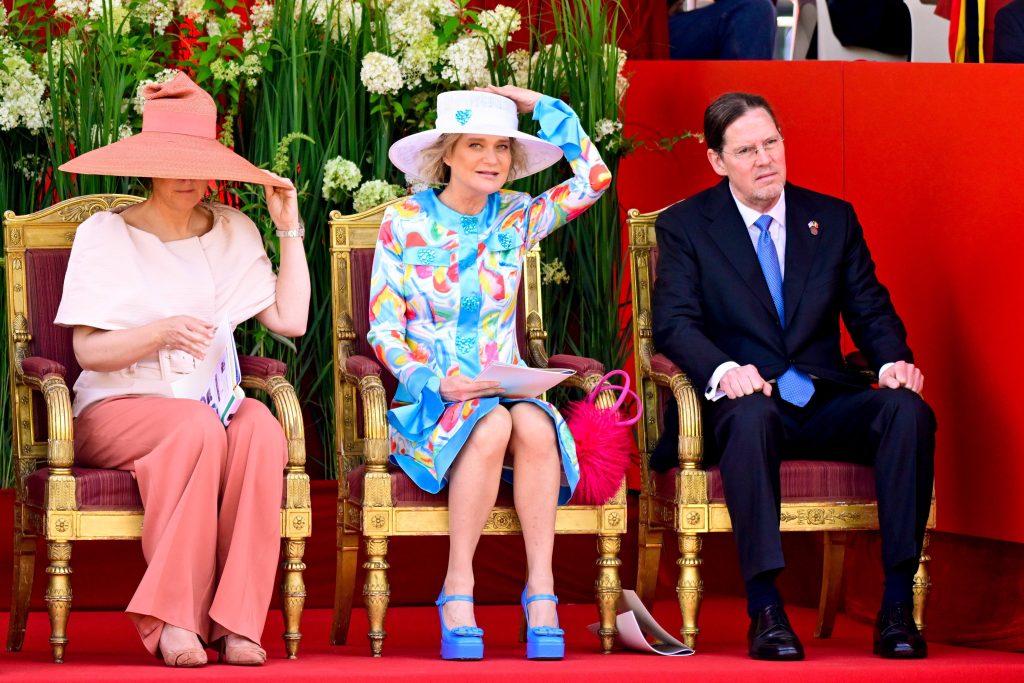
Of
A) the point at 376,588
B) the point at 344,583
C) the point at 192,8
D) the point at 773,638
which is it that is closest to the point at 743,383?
the point at 773,638

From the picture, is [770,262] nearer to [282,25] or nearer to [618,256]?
[618,256]

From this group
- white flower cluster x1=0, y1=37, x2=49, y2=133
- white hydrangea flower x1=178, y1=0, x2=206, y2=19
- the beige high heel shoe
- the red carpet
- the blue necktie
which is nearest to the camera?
the red carpet

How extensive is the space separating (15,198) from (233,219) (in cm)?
107

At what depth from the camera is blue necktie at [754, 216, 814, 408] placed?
404 centimetres

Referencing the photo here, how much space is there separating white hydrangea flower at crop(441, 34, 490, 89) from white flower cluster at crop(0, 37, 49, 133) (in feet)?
3.85

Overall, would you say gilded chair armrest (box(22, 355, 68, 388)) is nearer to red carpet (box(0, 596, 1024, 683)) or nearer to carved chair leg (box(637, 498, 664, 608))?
red carpet (box(0, 596, 1024, 683))

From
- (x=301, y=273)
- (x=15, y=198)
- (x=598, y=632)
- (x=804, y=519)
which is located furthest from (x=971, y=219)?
(x=15, y=198)

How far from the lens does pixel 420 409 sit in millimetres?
3809

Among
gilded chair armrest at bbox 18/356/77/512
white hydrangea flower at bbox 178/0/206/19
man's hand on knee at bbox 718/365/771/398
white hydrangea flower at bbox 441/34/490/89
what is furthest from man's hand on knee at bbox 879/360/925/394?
white hydrangea flower at bbox 178/0/206/19

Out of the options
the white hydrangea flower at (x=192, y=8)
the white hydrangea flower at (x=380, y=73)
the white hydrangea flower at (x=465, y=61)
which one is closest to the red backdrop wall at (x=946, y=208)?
the white hydrangea flower at (x=465, y=61)

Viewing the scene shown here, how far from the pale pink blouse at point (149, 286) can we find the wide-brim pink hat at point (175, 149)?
148 millimetres

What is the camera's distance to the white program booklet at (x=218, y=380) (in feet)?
12.4

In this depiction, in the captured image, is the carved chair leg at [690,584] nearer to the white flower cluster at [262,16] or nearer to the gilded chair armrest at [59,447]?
the gilded chair armrest at [59,447]

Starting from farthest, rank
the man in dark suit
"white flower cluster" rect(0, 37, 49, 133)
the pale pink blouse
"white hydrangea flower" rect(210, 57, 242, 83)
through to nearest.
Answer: "white hydrangea flower" rect(210, 57, 242, 83) → "white flower cluster" rect(0, 37, 49, 133) → the pale pink blouse → the man in dark suit
